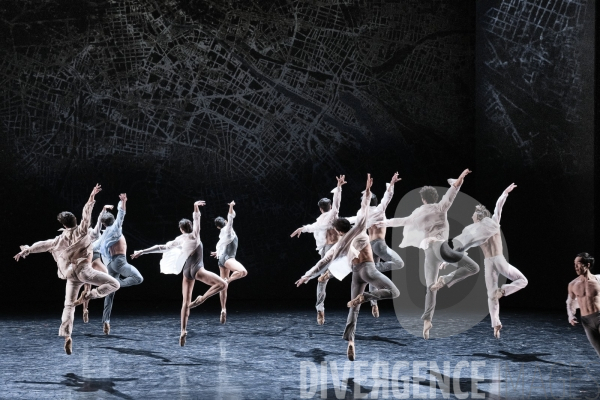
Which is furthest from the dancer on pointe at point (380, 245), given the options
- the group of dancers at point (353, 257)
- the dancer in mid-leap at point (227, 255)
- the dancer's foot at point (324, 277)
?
the dancer in mid-leap at point (227, 255)

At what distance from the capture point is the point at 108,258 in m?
9.25

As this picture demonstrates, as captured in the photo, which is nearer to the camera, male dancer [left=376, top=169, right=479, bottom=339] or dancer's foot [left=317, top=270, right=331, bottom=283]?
male dancer [left=376, top=169, right=479, bottom=339]

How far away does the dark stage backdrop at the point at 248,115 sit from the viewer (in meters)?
12.0

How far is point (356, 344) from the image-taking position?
8.57 metres

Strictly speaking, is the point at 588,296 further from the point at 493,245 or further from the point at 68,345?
the point at 68,345

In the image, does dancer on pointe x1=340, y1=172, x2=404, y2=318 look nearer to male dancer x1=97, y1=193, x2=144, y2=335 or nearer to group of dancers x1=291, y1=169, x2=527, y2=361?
group of dancers x1=291, y1=169, x2=527, y2=361

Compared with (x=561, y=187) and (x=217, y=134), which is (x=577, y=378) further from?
(x=217, y=134)

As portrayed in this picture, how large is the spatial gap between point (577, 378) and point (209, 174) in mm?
6781

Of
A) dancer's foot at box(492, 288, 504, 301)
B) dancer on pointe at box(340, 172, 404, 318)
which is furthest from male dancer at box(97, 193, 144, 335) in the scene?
dancer's foot at box(492, 288, 504, 301)

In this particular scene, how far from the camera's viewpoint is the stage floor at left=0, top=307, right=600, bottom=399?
21.2ft

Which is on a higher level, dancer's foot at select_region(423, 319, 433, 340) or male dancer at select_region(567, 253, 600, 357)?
male dancer at select_region(567, 253, 600, 357)

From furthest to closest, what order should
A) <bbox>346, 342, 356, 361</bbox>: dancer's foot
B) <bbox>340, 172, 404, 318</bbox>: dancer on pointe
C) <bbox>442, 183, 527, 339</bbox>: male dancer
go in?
<bbox>340, 172, 404, 318</bbox>: dancer on pointe < <bbox>442, 183, 527, 339</bbox>: male dancer < <bbox>346, 342, 356, 361</bbox>: dancer's foot

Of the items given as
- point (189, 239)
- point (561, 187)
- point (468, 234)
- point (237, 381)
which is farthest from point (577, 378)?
point (561, 187)

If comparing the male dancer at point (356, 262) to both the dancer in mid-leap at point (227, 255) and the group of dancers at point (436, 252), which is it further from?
the dancer in mid-leap at point (227, 255)
